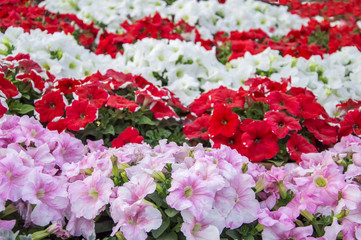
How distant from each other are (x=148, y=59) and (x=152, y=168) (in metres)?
1.76

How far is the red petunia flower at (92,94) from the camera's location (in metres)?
2.26

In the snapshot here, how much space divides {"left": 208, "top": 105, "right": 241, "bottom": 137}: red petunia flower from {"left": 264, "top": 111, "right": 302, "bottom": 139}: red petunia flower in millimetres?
171

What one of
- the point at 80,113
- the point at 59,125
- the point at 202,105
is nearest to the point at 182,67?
the point at 202,105

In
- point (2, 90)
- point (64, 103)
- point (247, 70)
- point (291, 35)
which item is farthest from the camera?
point (291, 35)

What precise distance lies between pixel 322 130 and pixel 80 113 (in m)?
1.39

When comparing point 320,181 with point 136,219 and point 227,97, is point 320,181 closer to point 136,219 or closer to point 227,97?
point 136,219

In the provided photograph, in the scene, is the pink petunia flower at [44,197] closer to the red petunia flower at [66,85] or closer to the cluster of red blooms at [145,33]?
the red petunia flower at [66,85]

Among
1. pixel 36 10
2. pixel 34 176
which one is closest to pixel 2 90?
pixel 34 176

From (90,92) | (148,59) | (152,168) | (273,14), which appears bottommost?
(273,14)

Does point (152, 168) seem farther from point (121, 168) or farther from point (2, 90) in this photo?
point (2, 90)

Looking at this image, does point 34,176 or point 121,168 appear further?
point 121,168

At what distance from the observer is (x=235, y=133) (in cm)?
220

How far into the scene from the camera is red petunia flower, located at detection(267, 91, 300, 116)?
2207mm

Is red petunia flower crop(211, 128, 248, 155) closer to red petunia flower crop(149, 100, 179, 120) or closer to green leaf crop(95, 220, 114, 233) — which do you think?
red petunia flower crop(149, 100, 179, 120)
